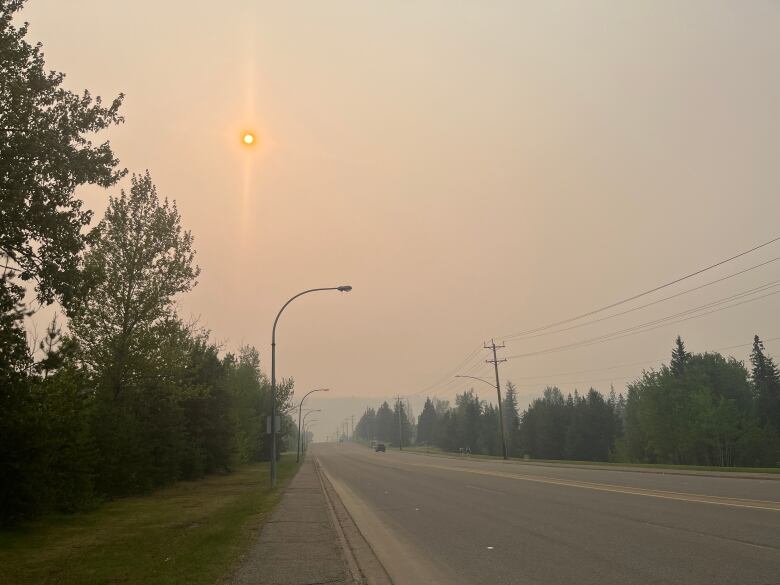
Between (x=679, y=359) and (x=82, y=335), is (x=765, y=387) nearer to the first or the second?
(x=679, y=359)

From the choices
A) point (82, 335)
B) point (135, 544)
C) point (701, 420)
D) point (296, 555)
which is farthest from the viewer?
point (701, 420)

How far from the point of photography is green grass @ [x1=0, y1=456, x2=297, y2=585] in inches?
369

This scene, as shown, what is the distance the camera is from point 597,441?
102562 mm

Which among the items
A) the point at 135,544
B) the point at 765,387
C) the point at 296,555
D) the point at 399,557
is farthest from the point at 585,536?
the point at 765,387

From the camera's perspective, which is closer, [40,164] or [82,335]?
[40,164]

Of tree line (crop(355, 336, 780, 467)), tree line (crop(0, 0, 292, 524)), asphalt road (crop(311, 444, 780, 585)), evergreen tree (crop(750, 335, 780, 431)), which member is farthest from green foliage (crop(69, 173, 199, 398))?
evergreen tree (crop(750, 335, 780, 431))

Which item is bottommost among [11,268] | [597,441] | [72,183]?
[597,441]

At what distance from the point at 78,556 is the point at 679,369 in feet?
328

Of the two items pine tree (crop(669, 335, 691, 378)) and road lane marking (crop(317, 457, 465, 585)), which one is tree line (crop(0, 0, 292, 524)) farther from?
pine tree (crop(669, 335, 691, 378))

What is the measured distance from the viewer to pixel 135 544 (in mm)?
12906

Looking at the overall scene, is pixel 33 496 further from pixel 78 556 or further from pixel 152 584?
pixel 152 584

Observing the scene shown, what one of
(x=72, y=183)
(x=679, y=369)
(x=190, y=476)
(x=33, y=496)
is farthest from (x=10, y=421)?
(x=679, y=369)

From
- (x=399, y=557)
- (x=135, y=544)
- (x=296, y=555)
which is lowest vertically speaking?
(x=135, y=544)

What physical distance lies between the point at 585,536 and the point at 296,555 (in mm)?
5623
